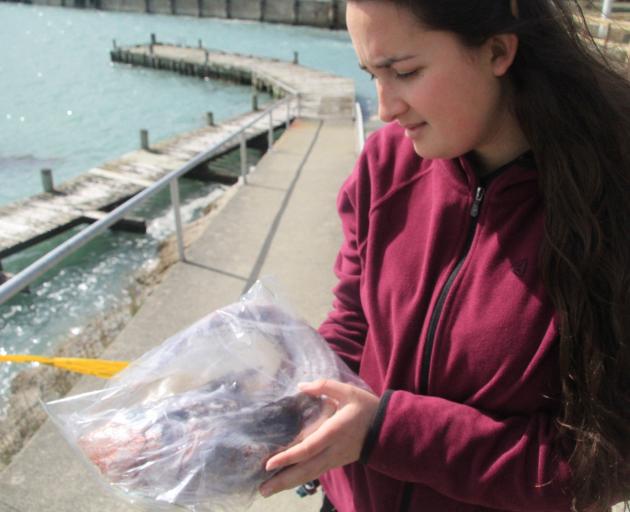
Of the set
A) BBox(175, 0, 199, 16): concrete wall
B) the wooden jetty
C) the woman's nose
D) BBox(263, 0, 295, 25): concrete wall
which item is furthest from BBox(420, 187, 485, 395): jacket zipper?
BBox(175, 0, 199, 16): concrete wall

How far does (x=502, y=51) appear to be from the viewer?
38.5 inches

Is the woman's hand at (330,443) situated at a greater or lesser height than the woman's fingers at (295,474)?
greater

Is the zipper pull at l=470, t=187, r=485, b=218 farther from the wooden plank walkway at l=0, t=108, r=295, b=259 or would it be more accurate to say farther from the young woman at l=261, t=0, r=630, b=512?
the wooden plank walkway at l=0, t=108, r=295, b=259

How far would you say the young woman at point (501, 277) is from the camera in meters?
0.95

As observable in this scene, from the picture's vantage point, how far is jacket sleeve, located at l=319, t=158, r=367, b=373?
1.32 m

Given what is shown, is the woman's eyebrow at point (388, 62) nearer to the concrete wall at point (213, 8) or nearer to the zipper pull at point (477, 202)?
the zipper pull at point (477, 202)

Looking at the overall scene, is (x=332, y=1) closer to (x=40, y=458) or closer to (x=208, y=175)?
(x=208, y=175)

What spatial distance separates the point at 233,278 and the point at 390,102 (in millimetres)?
3896

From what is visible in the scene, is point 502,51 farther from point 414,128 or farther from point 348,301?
point 348,301

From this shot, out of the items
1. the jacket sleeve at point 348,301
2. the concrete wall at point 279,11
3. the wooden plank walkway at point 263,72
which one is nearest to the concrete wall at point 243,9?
the concrete wall at point 279,11

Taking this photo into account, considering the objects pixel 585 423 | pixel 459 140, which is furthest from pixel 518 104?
pixel 585 423

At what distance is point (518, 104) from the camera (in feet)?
3.30

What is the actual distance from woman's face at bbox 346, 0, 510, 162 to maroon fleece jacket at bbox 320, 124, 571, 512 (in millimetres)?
109

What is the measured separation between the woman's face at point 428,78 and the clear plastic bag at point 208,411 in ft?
1.62
